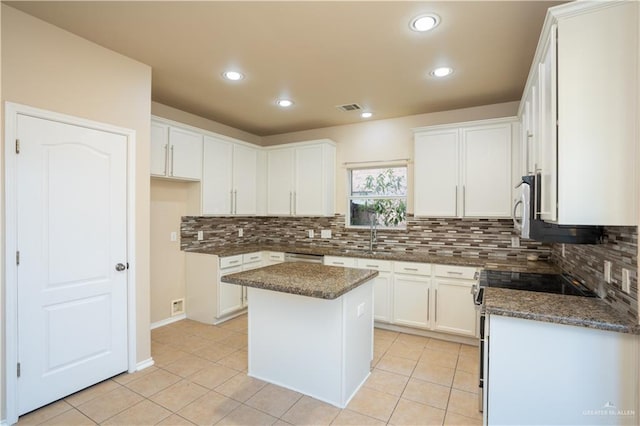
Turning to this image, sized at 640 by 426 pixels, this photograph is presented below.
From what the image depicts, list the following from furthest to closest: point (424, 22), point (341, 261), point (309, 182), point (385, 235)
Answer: point (309, 182) → point (385, 235) → point (341, 261) → point (424, 22)

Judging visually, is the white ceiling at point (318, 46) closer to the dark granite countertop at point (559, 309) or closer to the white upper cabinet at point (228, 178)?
the white upper cabinet at point (228, 178)

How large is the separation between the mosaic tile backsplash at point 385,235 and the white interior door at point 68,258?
5.06ft

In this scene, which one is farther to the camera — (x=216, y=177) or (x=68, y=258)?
(x=216, y=177)

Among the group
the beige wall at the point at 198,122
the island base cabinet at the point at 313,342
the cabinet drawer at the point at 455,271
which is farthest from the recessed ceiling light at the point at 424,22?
the beige wall at the point at 198,122

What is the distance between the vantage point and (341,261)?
3.97m

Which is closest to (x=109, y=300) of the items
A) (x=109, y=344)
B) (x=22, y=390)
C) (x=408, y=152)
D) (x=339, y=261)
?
(x=109, y=344)

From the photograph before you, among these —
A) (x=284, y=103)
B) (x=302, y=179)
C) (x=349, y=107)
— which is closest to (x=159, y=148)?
(x=284, y=103)

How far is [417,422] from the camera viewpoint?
212cm

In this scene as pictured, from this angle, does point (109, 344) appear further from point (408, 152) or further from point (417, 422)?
point (408, 152)

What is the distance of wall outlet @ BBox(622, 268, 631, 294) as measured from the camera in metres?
1.52

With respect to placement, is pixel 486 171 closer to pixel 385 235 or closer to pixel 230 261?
pixel 385 235

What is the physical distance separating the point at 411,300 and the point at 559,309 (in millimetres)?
2018

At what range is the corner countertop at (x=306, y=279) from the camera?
2.05 metres

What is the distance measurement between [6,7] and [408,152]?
12.7 ft
